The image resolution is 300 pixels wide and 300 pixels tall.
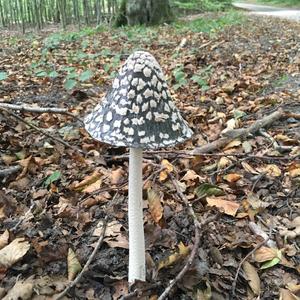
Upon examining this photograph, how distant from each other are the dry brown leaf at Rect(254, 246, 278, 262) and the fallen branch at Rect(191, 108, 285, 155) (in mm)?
1112

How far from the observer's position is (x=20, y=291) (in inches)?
86.0

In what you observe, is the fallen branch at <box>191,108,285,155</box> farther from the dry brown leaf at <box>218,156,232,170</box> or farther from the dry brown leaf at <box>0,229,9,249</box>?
the dry brown leaf at <box>0,229,9,249</box>

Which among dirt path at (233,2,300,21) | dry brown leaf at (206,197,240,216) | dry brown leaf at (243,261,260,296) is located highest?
dry brown leaf at (206,197,240,216)

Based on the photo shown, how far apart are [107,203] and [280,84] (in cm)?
354

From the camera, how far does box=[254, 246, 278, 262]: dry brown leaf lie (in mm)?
2475

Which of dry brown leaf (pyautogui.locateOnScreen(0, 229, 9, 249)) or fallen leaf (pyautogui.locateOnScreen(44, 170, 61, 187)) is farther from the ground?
fallen leaf (pyautogui.locateOnScreen(44, 170, 61, 187))

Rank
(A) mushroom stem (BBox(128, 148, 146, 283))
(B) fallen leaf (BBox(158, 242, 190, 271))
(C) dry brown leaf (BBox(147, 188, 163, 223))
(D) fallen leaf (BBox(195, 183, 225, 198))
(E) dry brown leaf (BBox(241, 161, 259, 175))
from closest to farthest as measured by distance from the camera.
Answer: (A) mushroom stem (BBox(128, 148, 146, 283)), (B) fallen leaf (BBox(158, 242, 190, 271)), (C) dry brown leaf (BBox(147, 188, 163, 223)), (D) fallen leaf (BBox(195, 183, 225, 198)), (E) dry brown leaf (BBox(241, 161, 259, 175))

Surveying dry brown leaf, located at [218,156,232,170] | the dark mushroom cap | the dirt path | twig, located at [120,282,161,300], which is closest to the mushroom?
the dark mushroom cap

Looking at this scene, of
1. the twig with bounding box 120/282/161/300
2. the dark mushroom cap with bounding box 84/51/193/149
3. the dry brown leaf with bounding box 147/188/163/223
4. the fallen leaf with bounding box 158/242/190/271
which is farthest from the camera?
the dry brown leaf with bounding box 147/188/163/223

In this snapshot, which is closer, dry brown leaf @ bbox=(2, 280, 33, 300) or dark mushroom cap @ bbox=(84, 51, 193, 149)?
dark mushroom cap @ bbox=(84, 51, 193, 149)

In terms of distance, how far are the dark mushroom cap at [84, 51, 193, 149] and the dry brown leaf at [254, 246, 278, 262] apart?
1041mm

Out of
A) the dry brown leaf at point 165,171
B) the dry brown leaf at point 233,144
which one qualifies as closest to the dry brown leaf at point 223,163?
the dry brown leaf at point 233,144

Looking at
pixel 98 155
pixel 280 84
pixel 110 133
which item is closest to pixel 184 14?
pixel 280 84

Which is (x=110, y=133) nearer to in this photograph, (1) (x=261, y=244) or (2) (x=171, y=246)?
(2) (x=171, y=246)
